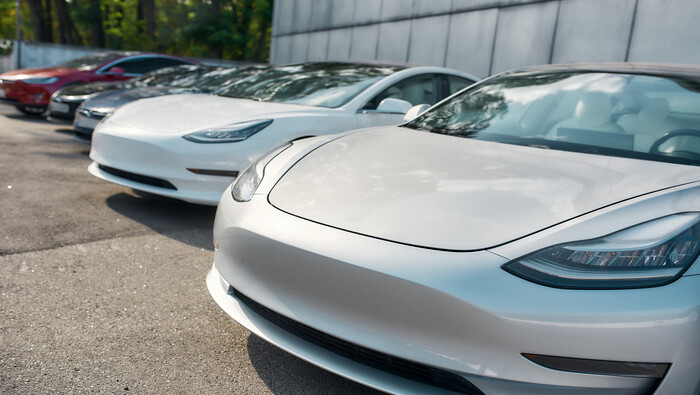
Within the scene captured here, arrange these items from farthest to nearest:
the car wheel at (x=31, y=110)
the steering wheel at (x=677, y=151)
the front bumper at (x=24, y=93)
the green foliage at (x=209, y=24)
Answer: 1. the green foliage at (x=209, y=24)
2. the car wheel at (x=31, y=110)
3. the front bumper at (x=24, y=93)
4. the steering wheel at (x=677, y=151)

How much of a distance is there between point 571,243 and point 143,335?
180 centimetres

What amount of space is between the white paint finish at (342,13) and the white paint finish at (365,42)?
429 millimetres

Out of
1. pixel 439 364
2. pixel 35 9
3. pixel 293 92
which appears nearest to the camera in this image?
pixel 439 364

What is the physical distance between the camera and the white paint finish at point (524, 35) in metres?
9.32

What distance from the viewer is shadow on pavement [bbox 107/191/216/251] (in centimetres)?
390

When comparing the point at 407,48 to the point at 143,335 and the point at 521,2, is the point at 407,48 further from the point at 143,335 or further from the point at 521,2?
the point at 143,335

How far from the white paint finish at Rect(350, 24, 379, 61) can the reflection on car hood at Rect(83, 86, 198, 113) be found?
23.8 feet

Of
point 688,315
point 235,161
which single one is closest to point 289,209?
point 688,315

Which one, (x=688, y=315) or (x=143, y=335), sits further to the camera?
(x=143, y=335)

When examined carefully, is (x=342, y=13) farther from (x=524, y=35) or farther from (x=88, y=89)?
(x=88, y=89)

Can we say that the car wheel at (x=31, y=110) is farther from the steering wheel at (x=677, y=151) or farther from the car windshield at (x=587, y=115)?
the steering wheel at (x=677, y=151)

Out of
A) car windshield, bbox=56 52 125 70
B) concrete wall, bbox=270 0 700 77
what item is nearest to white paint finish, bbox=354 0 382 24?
concrete wall, bbox=270 0 700 77

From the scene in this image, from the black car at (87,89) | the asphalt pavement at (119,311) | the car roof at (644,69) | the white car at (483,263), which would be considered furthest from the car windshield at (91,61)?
the car roof at (644,69)

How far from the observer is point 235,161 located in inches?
156
